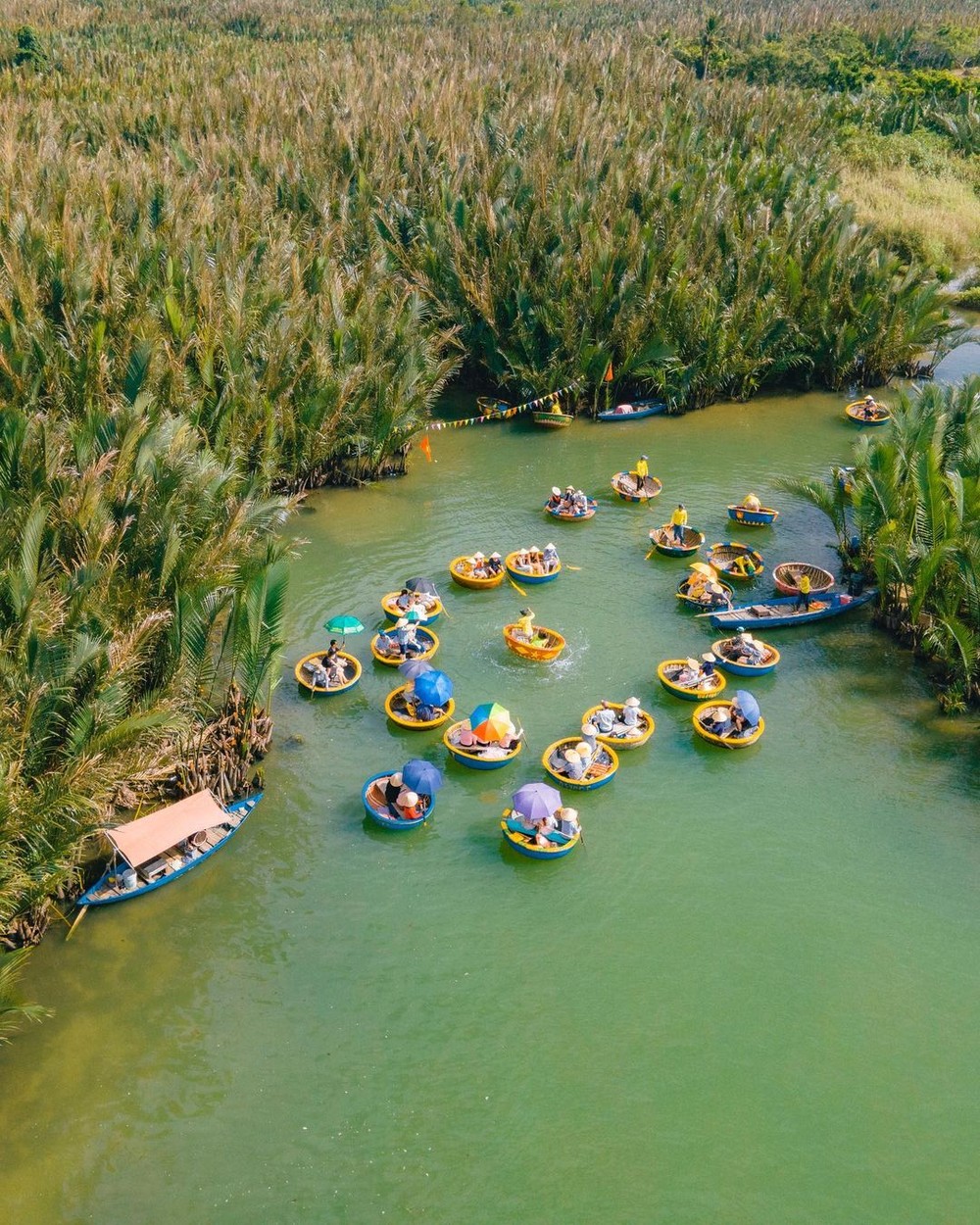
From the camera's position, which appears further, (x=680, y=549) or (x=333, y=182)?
(x=333, y=182)

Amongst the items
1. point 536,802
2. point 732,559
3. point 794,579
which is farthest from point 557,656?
point 794,579

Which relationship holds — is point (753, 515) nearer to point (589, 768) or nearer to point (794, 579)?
point (794, 579)

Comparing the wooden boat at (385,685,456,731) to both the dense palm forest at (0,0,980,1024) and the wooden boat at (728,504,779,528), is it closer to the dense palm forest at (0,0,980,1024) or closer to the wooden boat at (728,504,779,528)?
the dense palm forest at (0,0,980,1024)

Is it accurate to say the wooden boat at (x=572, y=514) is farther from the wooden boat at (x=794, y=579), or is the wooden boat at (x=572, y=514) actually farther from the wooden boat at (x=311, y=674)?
the wooden boat at (x=311, y=674)

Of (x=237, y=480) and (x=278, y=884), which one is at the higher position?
(x=237, y=480)

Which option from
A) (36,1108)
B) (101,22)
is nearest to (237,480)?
(36,1108)

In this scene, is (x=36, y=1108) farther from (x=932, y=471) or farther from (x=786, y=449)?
(x=786, y=449)

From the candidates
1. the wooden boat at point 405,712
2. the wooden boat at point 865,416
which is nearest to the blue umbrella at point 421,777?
the wooden boat at point 405,712
